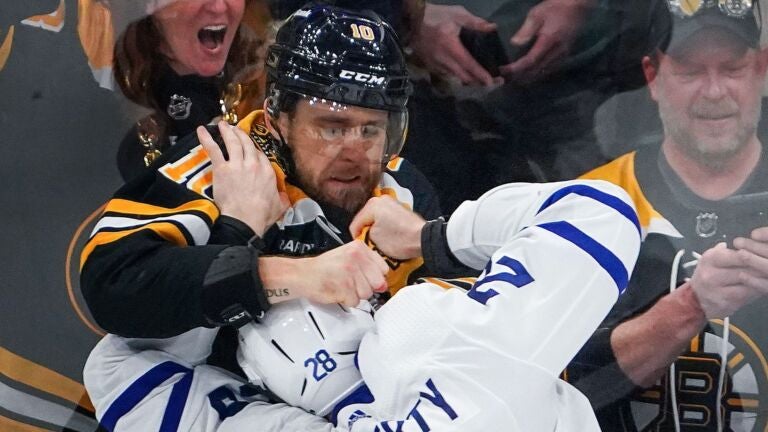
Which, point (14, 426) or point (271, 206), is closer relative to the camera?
point (271, 206)

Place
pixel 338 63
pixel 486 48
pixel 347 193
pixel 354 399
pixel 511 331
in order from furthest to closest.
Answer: pixel 486 48, pixel 347 193, pixel 338 63, pixel 354 399, pixel 511 331

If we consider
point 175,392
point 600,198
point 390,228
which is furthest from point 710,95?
point 175,392

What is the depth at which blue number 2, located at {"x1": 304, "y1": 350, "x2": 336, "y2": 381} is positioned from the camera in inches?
49.5

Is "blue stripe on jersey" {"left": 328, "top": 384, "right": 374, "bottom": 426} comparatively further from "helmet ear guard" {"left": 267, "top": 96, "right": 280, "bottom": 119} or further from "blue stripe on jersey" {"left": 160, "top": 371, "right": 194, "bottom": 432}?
"helmet ear guard" {"left": 267, "top": 96, "right": 280, "bottom": 119}

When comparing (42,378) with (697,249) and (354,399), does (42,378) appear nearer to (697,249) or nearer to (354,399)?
(354,399)

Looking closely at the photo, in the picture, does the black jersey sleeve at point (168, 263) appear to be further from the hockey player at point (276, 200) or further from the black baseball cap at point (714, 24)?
the black baseball cap at point (714, 24)

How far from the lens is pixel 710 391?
157cm

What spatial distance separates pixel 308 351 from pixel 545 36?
0.70 meters

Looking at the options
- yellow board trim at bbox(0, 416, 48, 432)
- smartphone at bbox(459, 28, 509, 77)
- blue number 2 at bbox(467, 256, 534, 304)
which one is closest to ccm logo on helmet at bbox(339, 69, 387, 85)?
smartphone at bbox(459, 28, 509, 77)

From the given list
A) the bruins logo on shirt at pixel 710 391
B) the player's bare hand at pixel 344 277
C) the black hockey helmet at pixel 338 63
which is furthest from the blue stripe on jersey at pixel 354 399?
the bruins logo on shirt at pixel 710 391

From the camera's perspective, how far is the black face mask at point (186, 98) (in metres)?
1.56

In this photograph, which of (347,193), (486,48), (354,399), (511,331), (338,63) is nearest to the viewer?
(511,331)

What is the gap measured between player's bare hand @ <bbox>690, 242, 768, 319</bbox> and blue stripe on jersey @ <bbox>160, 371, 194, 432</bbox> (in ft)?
2.86

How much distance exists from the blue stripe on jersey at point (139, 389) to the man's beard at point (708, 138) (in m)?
0.91
